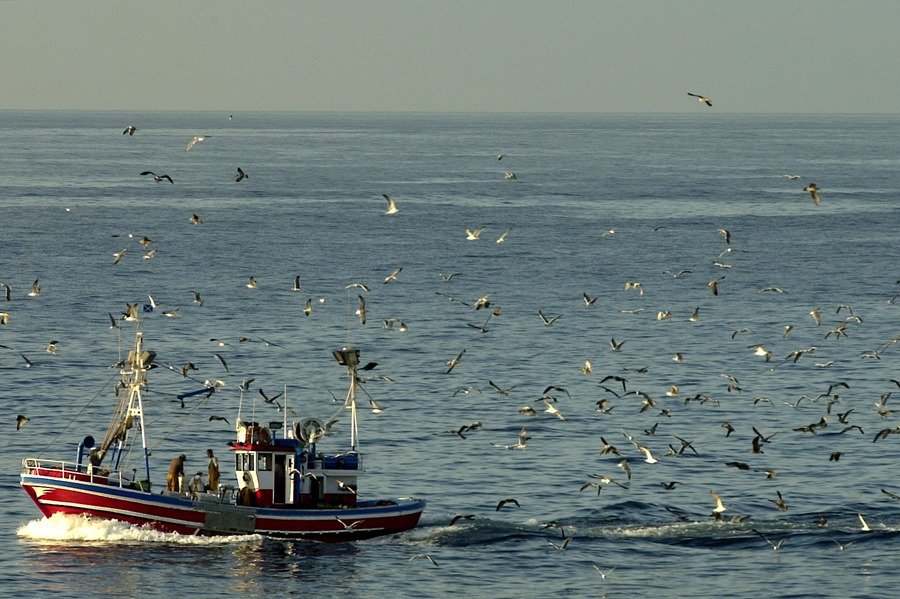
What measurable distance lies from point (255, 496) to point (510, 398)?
89.4ft

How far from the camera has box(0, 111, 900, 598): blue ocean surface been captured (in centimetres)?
5238

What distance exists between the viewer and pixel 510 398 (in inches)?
3174

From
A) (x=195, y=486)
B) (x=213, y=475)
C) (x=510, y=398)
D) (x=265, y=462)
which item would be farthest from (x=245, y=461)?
(x=510, y=398)

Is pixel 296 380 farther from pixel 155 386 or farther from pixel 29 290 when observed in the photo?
pixel 29 290

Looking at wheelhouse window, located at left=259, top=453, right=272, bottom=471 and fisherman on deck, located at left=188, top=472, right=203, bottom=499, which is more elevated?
wheelhouse window, located at left=259, top=453, right=272, bottom=471

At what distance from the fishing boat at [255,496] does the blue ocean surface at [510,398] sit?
26.3 inches

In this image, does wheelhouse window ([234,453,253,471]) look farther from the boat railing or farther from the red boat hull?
the boat railing

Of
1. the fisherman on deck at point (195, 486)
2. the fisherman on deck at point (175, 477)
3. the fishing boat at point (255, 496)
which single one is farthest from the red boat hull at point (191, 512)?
the fisherman on deck at point (175, 477)

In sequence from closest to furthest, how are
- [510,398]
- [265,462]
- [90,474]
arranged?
[90,474]
[265,462]
[510,398]

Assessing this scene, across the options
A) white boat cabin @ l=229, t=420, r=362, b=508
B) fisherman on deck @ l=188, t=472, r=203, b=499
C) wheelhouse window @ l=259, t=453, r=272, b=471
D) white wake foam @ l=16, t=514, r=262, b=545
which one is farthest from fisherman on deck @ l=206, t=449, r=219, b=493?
white wake foam @ l=16, t=514, r=262, b=545

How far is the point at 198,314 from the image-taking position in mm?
104438

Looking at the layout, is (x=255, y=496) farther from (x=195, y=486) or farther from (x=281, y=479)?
(x=195, y=486)

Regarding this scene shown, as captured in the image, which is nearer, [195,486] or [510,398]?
[195,486]

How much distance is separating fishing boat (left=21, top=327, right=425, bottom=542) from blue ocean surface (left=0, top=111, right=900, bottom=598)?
2.19ft
